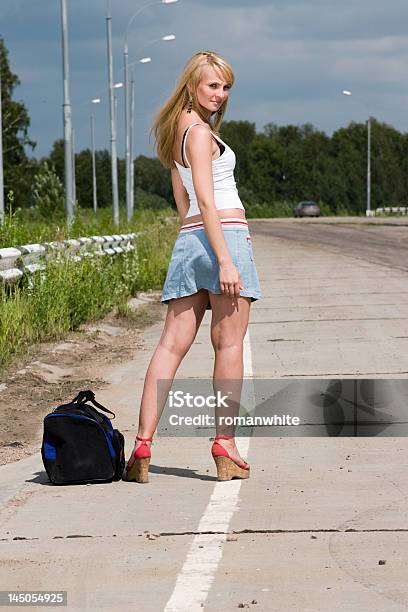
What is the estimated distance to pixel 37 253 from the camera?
14.4m

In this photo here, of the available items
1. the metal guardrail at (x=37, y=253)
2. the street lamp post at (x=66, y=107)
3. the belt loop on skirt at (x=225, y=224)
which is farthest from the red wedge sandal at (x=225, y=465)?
the street lamp post at (x=66, y=107)

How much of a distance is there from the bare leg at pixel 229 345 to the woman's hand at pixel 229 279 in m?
0.14

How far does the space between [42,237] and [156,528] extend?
10.8m

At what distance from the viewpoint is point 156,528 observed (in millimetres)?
5758

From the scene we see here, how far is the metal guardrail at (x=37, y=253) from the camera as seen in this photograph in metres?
13.1

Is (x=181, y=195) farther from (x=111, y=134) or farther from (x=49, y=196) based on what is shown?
(x=111, y=134)

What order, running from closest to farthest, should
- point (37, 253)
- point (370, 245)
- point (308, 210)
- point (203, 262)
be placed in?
point (203, 262)
point (37, 253)
point (370, 245)
point (308, 210)

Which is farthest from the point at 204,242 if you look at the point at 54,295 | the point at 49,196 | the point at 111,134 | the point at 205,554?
the point at 111,134

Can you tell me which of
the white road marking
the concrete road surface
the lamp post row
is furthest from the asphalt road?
the white road marking

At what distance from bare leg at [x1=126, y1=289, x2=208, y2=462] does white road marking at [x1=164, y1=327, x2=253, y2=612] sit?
0.52 metres

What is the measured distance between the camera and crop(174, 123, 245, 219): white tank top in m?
6.75

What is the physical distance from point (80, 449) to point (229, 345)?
2.84ft

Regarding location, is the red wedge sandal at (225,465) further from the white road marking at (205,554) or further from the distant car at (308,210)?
the distant car at (308,210)

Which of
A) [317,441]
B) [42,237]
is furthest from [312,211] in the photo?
[317,441]
